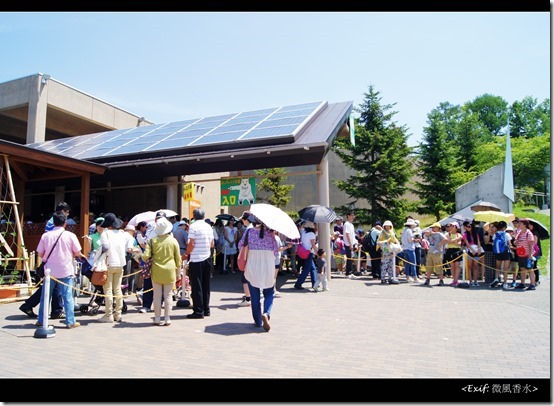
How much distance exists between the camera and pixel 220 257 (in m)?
15.4

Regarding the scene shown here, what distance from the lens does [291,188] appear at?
3200cm

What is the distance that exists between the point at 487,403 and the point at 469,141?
32487 millimetres

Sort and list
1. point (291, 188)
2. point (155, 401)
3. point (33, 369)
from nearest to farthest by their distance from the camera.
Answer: point (155, 401) → point (33, 369) → point (291, 188)

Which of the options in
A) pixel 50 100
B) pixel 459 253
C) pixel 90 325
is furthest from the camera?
pixel 50 100

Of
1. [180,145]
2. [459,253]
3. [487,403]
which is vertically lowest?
[487,403]

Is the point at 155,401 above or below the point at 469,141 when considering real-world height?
below

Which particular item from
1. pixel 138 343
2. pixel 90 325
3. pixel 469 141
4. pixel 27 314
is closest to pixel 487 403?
pixel 138 343

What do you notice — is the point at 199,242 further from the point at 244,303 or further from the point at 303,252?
the point at 303,252

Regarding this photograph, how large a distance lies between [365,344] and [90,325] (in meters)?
4.86

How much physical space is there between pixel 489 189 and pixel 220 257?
16024 mm

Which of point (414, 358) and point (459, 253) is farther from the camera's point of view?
point (459, 253)

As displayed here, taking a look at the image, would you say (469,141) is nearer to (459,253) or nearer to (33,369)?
(459,253)

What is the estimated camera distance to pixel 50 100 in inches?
854

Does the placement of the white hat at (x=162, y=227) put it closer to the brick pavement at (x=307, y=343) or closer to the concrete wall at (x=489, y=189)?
the brick pavement at (x=307, y=343)
